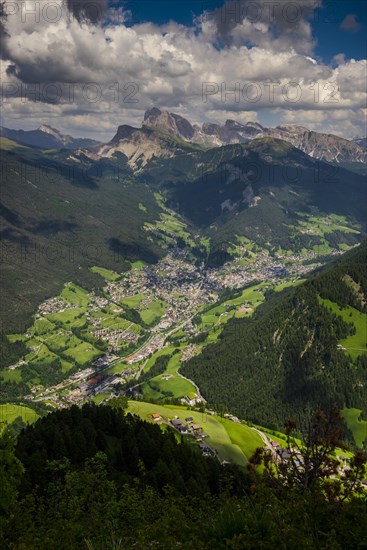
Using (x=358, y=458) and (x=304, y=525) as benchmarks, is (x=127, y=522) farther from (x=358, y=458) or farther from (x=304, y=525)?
(x=358, y=458)

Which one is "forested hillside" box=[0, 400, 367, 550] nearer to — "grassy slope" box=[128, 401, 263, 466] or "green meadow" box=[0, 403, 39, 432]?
"grassy slope" box=[128, 401, 263, 466]

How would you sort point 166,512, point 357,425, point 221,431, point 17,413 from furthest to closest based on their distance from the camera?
point 17,413 → point 357,425 → point 221,431 → point 166,512

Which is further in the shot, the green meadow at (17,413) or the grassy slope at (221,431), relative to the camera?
the green meadow at (17,413)

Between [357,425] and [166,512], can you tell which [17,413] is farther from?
[166,512]

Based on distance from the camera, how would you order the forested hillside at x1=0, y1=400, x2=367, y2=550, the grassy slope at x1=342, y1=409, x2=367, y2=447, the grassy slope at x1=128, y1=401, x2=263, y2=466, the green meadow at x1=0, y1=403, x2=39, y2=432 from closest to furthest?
the forested hillside at x1=0, y1=400, x2=367, y2=550 < the grassy slope at x1=128, y1=401, x2=263, y2=466 < the grassy slope at x1=342, y1=409, x2=367, y2=447 < the green meadow at x1=0, y1=403, x2=39, y2=432

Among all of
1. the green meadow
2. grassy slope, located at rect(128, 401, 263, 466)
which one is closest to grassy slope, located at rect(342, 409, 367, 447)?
grassy slope, located at rect(128, 401, 263, 466)

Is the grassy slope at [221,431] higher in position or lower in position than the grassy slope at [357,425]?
higher

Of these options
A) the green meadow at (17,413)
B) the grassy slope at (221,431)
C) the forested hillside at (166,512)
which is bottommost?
the green meadow at (17,413)

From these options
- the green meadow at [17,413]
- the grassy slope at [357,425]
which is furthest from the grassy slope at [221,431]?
the green meadow at [17,413]

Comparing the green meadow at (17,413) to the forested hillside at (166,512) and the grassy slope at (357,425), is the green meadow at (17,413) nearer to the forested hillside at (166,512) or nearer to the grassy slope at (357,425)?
the forested hillside at (166,512)

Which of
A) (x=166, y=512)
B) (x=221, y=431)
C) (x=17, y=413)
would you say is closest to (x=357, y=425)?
(x=221, y=431)

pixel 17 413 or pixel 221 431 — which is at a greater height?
pixel 221 431

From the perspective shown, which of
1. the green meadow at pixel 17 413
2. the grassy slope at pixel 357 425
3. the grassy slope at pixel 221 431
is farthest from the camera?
the green meadow at pixel 17 413
